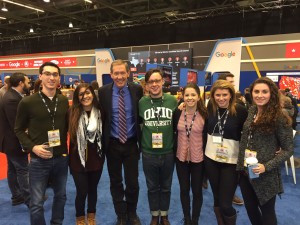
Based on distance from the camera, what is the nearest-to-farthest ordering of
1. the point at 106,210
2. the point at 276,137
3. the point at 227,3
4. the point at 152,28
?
the point at 276,137 → the point at 106,210 → the point at 227,3 → the point at 152,28

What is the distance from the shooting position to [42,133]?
1.97 meters

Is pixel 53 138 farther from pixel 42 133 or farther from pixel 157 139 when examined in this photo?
pixel 157 139

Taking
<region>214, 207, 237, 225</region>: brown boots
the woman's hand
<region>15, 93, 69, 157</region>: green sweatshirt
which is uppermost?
<region>15, 93, 69, 157</region>: green sweatshirt

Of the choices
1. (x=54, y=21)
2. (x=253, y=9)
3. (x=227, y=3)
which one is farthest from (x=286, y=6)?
(x=54, y=21)

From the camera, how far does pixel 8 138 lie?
8.84ft

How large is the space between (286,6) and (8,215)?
38.1 ft

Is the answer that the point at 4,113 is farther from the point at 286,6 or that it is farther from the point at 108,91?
the point at 286,6

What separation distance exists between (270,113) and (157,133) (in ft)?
3.26

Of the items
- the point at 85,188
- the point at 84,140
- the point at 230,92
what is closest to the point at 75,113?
the point at 84,140

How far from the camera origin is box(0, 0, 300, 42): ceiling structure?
33.8ft

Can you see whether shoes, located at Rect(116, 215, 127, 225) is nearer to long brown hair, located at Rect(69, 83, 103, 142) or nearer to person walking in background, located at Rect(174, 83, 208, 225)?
person walking in background, located at Rect(174, 83, 208, 225)

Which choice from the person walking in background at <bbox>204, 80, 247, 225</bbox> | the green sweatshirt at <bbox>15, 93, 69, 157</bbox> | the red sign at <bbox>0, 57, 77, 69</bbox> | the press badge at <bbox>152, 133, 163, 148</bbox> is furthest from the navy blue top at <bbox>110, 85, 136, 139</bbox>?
the red sign at <bbox>0, 57, 77, 69</bbox>

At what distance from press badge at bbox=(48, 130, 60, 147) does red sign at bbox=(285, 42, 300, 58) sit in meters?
9.31

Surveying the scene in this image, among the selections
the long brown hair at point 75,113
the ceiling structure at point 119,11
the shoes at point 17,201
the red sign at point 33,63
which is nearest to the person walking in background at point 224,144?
the long brown hair at point 75,113
